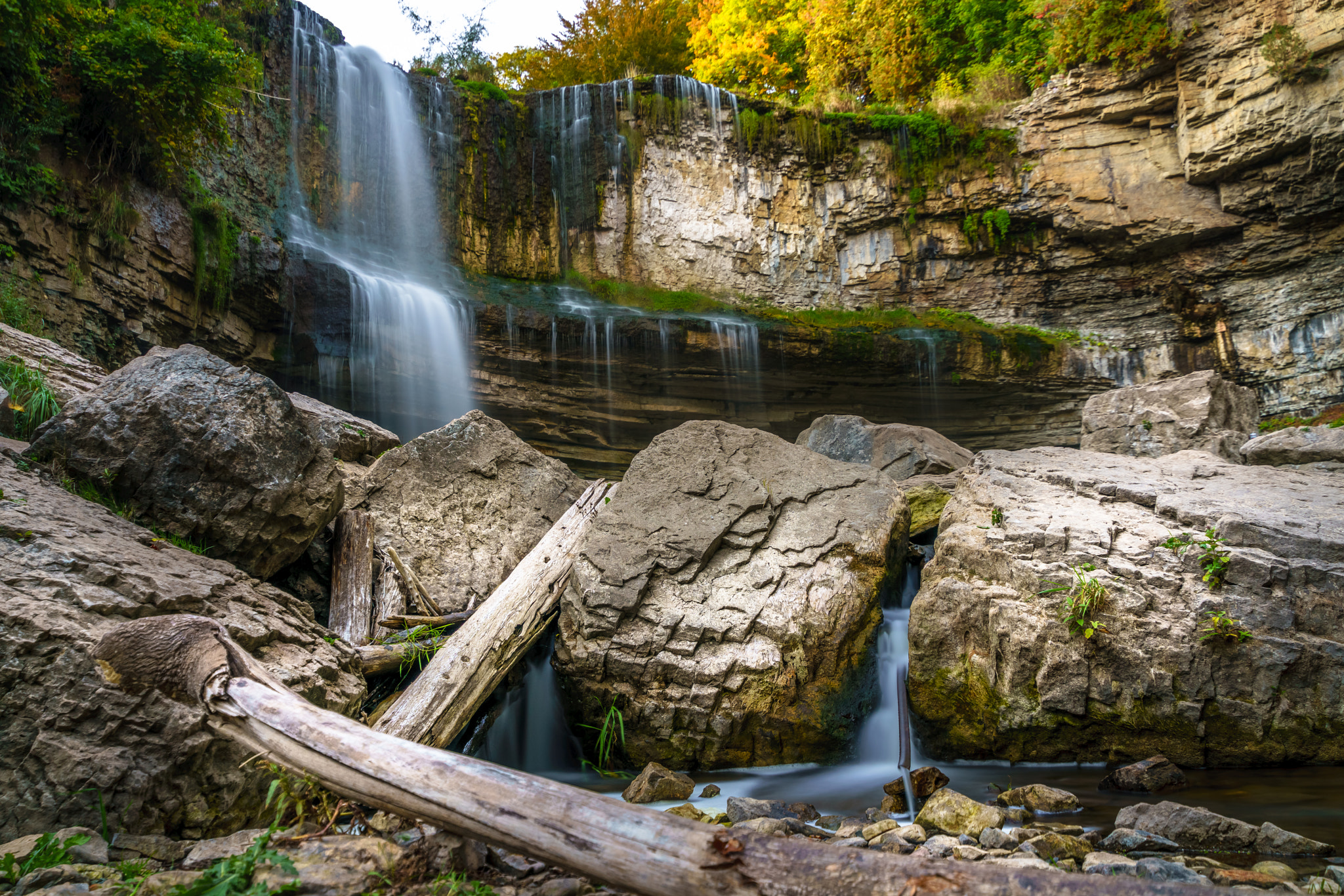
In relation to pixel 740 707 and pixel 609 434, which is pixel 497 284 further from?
pixel 740 707

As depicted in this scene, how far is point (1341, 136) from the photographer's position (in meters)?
11.9

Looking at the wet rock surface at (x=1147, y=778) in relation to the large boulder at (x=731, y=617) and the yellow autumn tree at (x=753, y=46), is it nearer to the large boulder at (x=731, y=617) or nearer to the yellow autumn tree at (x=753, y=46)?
the large boulder at (x=731, y=617)

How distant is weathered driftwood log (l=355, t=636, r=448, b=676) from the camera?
4270 mm

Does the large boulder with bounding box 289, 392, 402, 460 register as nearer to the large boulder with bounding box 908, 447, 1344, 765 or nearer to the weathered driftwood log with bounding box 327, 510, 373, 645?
the weathered driftwood log with bounding box 327, 510, 373, 645

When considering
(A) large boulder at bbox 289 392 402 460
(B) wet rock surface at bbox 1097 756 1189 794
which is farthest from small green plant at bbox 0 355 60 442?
(B) wet rock surface at bbox 1097 756 1189 794

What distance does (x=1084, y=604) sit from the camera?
13.7 ft

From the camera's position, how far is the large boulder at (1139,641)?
3.95m

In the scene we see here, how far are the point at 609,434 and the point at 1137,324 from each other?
11960 mm

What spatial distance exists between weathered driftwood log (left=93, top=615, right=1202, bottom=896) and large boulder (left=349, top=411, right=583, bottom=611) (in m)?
2.94

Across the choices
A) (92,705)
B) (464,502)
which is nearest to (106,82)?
(464,502)

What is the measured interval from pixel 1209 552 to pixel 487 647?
15.1 feet

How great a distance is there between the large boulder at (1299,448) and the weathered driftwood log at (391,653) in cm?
720

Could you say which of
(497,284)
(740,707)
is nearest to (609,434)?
(497,284)

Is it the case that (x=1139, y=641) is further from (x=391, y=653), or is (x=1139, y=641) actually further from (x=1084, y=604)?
(x=391, y=653)
